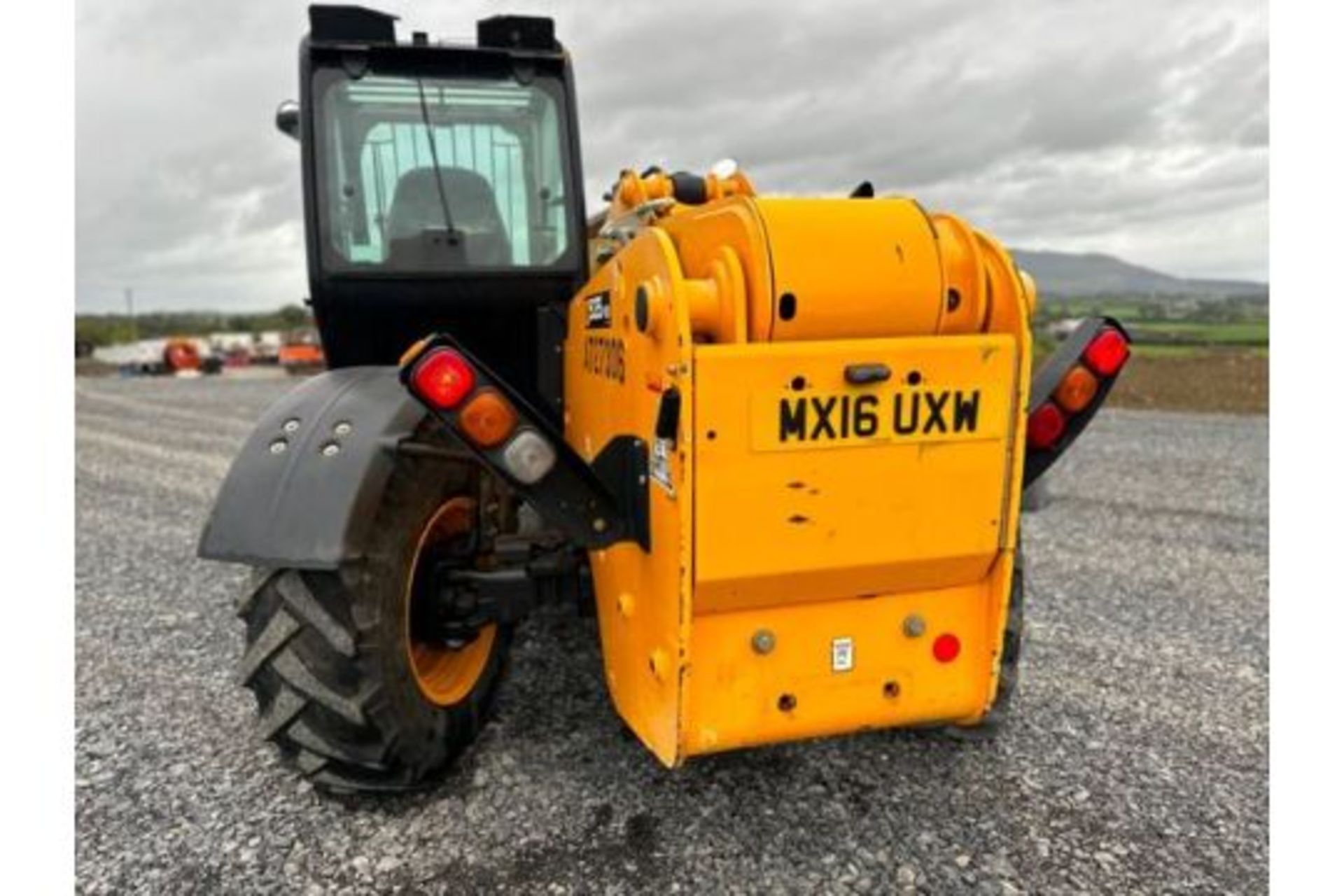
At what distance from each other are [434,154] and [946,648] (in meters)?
2.49

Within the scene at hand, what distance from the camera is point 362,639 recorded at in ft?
8.79

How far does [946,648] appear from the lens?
8.52 ft

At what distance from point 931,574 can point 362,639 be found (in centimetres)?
159

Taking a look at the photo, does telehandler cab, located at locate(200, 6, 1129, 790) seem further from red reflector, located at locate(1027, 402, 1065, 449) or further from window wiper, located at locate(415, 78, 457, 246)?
window wiper, located at locate(415, 78, 457, 246)

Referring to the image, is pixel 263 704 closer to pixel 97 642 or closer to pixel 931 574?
pixel 931 574

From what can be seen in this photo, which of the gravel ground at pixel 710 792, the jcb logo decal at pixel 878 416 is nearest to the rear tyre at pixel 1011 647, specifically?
the gravel ground at pixel 710 792

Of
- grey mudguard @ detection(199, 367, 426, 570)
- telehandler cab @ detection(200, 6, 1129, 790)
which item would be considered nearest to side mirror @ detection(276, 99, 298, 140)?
telehandler cab @ detection(200, 6, 1129, 790)

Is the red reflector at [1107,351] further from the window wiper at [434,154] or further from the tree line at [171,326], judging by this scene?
the tree line at [171,326]

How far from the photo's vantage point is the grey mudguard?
2.61 meters

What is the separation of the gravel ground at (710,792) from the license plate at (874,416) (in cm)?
125

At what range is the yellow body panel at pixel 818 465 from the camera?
2.29 m

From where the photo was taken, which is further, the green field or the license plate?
the green field

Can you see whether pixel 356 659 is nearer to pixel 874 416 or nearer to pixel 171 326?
pixel 874 416

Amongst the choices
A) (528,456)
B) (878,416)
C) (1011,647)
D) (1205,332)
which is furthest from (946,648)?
(1205,332)
